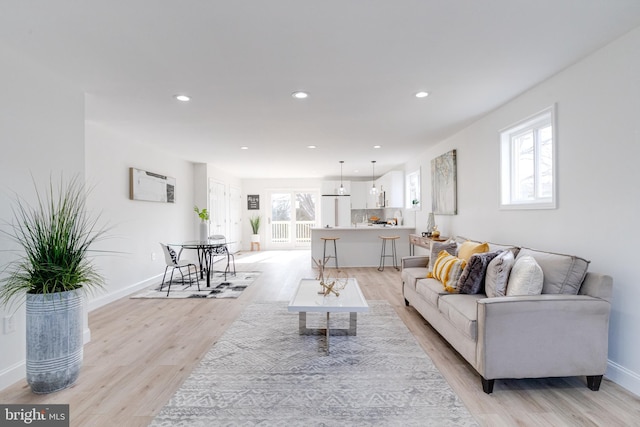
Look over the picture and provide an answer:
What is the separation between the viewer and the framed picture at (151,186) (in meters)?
4.94

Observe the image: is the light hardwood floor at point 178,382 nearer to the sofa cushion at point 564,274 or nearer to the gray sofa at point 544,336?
the gray sofa at point 544,336

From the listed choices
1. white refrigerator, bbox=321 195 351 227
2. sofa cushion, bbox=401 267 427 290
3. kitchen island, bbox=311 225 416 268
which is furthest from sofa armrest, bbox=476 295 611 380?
white refrigerator, bbox=321 195 351 227

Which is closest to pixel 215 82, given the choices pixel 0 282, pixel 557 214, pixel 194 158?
pixel 0 282

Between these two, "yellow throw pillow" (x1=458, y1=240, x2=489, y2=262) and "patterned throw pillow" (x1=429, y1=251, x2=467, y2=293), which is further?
"yellow throw pillow" (x1=458, y1=240, x2=489, y2=262)

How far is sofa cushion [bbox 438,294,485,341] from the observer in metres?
2.25

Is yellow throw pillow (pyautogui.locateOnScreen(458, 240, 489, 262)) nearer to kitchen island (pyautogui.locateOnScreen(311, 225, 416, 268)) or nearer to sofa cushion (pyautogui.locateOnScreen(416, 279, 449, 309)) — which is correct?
sofa cushion (pyautogui.locateOnScreen(416, 279, 449, 309))

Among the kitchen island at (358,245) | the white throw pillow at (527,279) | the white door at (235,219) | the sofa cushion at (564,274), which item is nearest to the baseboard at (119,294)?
the kitchen island at (358,245)

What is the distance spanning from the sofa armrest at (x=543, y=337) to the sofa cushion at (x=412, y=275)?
1515 mm

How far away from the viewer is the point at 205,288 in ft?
17.0

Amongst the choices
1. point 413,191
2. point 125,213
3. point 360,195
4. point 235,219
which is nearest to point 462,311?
point 125,213

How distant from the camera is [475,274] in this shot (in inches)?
110

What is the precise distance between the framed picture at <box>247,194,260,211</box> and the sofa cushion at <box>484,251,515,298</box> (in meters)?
8.58

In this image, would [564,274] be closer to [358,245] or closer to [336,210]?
[358,245]

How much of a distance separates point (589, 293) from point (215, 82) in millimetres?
3410
